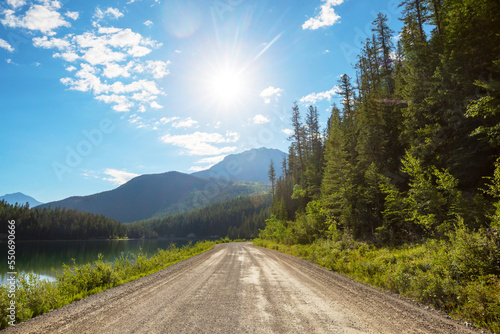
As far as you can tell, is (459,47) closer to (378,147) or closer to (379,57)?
(378,147)

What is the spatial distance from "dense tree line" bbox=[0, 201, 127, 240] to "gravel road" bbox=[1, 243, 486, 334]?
119351 millimetres

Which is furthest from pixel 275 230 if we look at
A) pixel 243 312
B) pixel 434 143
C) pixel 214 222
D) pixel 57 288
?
pixel 214 222

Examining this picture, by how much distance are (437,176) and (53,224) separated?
15054 centimetres

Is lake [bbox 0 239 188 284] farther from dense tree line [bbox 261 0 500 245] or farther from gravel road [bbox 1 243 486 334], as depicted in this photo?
dense tree line [bbox 261 0 500 245]

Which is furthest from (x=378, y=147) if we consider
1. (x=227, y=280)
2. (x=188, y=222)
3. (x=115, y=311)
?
(x=188, y=222)

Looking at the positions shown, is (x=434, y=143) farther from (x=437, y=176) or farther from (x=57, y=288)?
(x=57, y=288)

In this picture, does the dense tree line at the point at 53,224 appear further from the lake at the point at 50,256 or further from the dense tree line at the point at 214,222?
the dense tree line at the point at 214,222

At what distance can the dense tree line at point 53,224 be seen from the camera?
10088 centimetres

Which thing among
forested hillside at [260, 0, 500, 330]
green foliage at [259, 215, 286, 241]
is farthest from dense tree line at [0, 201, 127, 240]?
forested hillside at [260, 0, 500, 330]

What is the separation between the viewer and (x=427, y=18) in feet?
73.0

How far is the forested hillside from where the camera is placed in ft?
23.9

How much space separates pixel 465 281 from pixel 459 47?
1661cm

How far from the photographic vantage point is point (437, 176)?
1385 centimetres

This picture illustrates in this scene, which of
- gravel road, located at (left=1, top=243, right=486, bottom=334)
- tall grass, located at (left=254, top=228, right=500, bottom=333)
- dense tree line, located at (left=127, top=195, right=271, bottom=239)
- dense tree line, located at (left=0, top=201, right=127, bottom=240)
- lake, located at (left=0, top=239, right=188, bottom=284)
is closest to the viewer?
gravel road, located at (left=1, top=243, right=486, bottom=334)
